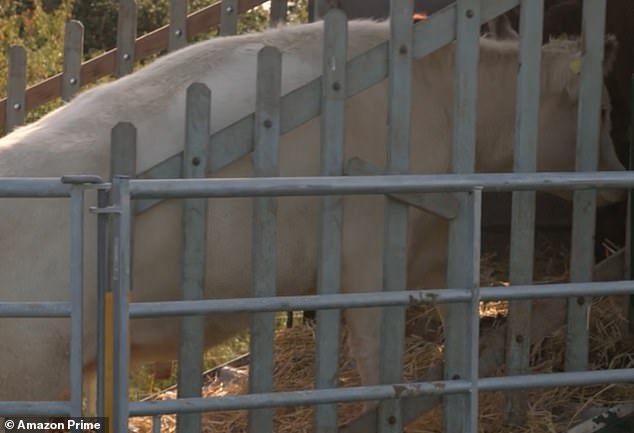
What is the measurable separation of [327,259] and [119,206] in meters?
1.02

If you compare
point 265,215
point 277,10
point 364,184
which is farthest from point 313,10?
point 364,184

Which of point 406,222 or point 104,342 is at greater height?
point 406,222

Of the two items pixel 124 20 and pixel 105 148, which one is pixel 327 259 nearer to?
pixel 105 148

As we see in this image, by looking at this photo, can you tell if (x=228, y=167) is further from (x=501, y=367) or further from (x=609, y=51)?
(x=609, y=51)

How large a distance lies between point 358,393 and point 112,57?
4.16 meters

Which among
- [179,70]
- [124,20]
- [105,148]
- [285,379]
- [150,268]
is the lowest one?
[285,379]

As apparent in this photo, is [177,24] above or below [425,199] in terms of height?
above

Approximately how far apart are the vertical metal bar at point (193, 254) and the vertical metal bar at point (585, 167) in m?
1.38

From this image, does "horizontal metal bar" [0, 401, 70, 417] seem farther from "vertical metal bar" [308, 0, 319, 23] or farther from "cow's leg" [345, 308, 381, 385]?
"vertical metal bar" [308, 0, 319, 23]

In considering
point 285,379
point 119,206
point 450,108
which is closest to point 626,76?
point 450,108

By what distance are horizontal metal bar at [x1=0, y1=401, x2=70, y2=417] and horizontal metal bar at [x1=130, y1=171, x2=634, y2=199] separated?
61 centimetres

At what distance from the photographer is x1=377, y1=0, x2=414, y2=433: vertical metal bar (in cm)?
436

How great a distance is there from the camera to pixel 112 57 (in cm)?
748

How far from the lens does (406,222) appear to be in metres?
4.38
